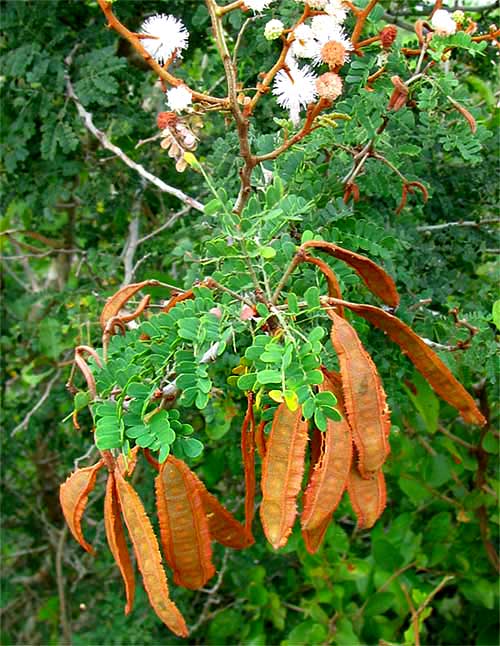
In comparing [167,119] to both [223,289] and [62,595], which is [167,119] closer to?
[223,289]

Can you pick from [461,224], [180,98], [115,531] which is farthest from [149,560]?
[461,224]

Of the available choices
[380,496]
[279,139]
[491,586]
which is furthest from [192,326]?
[491,586]

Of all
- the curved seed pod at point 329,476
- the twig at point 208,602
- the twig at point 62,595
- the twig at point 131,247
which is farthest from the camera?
the twig at point 62,595

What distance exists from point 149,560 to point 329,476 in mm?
176

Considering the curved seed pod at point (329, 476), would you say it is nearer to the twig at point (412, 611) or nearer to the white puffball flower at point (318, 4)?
the white puffball flower at point (318, 4)

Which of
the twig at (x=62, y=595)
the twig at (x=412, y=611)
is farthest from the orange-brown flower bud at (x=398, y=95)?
the twig at (x=62, y=595)

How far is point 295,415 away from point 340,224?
16.7 inches

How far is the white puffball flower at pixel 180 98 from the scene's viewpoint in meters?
0.91

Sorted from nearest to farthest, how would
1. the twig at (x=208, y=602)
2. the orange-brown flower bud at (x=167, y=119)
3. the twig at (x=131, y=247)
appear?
the orange-brown flower bud at (x=167, y=119) < the twig at (x=131, y=247) < the twig at (x=208, y=602)

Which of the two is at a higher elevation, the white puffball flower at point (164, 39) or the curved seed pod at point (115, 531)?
the white puffball flower at point (164, 39)

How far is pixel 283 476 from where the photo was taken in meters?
0.75

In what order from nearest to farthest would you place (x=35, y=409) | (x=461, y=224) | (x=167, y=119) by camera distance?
(x=167, y=119) < (x=461, y=224) < (x=35, y=409)

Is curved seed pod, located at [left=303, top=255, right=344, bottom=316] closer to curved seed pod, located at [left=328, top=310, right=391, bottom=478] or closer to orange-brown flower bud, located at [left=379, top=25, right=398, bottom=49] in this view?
curved seed pod, located at [left=328, top=310, right=391, bottom=478]

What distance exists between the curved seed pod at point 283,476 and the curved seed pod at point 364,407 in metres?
0.05
